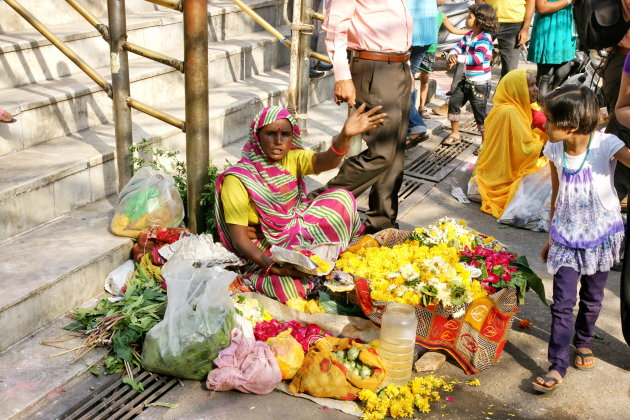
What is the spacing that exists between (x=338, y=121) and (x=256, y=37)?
140 centimetres

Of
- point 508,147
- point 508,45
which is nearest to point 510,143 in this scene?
point 508,147

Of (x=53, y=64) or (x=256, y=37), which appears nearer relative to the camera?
(x=53, y=64)

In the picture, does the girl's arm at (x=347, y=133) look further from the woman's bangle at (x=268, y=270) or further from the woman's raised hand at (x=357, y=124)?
the woman's bangle at (x=268, y=270)

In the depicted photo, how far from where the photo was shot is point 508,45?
8.52 metres

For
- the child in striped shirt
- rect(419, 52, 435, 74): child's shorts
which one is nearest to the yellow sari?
the child in striped shirt

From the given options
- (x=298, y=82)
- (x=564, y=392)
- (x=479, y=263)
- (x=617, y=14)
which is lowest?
(x=564, y=392)

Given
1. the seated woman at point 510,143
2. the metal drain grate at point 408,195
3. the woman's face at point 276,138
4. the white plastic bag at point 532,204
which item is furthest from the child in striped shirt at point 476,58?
the woman's face at point 276,138

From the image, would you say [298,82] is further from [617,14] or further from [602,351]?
[602,351]

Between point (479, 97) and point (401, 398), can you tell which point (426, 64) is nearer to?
point (479, 97)

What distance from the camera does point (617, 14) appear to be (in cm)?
506

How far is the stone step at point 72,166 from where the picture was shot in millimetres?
4336

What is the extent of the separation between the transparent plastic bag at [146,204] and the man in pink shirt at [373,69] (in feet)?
3.98

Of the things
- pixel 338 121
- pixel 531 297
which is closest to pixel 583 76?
pixel 338 121

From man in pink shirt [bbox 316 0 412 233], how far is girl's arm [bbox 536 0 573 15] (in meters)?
2.74
